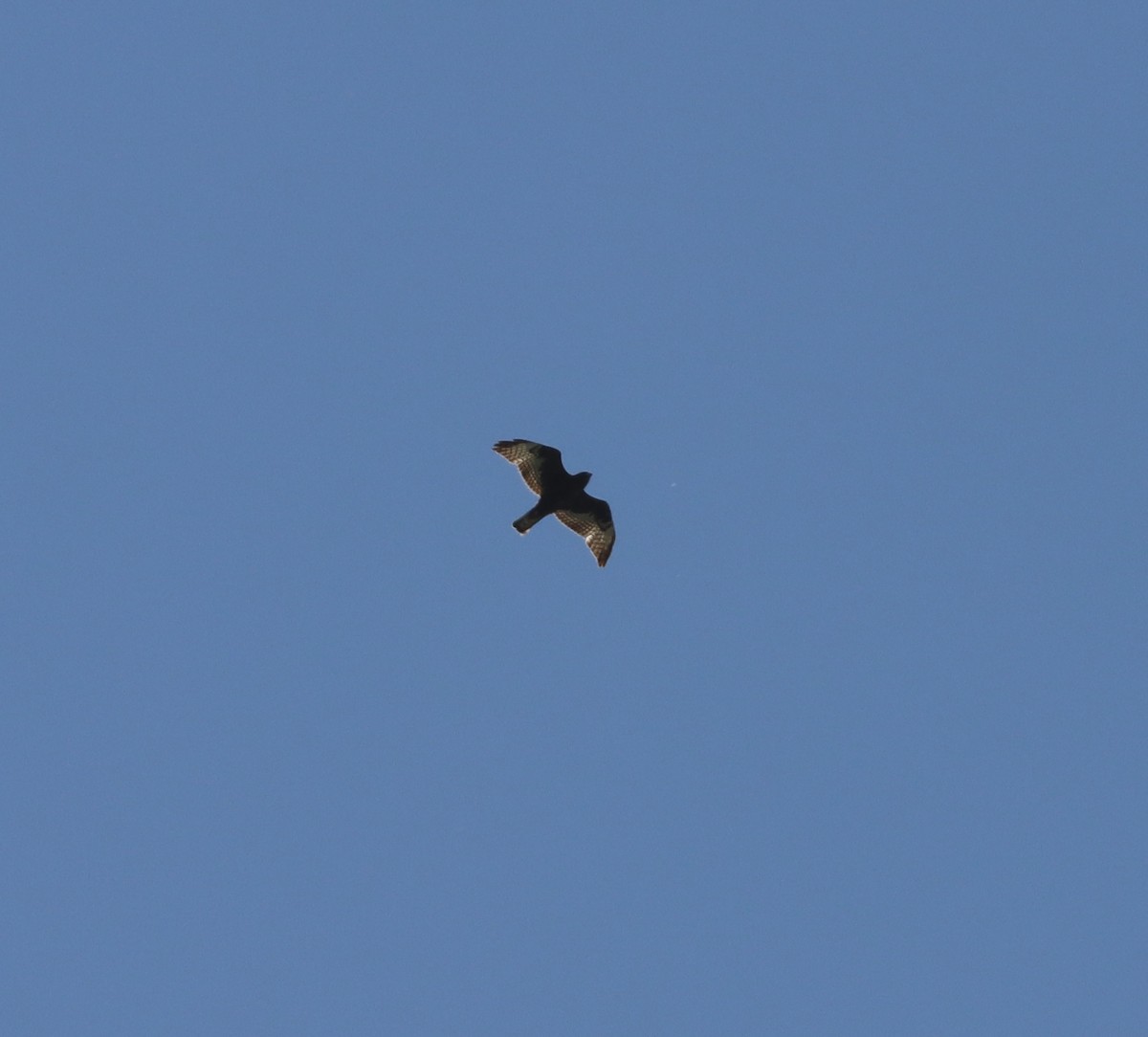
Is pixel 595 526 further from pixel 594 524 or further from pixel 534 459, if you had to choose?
pixel 534 459

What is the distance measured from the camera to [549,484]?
39656 mm

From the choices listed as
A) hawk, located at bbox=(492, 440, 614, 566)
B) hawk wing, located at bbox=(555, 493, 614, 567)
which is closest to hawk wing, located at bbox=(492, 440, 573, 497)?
hawk, located at bbox=(492, 440, 614, 566)

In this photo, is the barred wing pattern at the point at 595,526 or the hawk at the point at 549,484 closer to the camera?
the hawk at the point at 549,484

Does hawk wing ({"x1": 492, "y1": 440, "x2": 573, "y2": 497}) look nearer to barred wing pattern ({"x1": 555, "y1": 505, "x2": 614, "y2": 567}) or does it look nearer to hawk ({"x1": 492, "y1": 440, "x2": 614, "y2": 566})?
hawk ({"x1": 492, "y1": 440, "x2": 614, "y2": 566})

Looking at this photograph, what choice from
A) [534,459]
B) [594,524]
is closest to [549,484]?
[534,459]

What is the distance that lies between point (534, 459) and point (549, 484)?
0.63m

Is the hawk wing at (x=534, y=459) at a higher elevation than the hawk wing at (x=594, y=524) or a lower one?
higher

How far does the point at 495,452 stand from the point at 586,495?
214cm

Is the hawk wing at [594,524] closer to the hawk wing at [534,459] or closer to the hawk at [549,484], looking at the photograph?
the hawk at [549,484]

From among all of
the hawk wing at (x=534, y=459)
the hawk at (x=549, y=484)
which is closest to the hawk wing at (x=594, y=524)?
the hawk at (x=549, y=484)

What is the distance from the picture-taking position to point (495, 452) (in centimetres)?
3962

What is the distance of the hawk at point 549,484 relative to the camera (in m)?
39.4

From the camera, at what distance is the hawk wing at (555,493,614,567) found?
132ft

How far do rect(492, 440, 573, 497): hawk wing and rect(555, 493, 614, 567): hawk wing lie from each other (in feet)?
3.09
